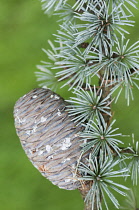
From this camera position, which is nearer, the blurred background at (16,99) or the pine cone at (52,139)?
the pine cone at (52,139)

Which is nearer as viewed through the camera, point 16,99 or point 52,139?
point 52,139

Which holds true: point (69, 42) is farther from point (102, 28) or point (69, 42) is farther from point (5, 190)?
point (5, 190)

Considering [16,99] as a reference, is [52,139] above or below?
below

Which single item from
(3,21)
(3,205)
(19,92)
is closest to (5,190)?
(3,205)

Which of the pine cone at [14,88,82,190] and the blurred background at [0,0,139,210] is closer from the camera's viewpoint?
the pine cone at [14,88,82,190]
